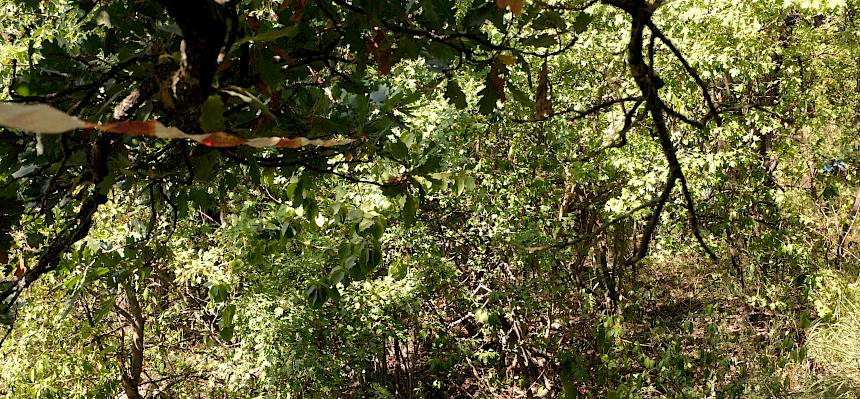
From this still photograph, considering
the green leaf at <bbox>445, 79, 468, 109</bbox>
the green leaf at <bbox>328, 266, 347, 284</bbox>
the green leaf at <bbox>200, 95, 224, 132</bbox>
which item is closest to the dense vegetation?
the green leaf at <bbox>328, 266, 347, 284</bbox>

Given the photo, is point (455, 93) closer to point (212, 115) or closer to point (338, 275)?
point (338, 275)

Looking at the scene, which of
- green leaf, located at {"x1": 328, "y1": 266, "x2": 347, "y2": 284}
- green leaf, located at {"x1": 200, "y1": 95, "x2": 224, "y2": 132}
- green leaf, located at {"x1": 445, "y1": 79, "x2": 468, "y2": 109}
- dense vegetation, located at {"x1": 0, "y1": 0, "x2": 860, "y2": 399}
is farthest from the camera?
dense vegetation, located at {"x1": 0, "y1": 0, "x2": 860, "y2": 399}

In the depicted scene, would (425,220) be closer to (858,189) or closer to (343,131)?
(343,131)

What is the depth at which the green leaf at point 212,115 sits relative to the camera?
2.63 feet

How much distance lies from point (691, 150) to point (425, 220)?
1742mm

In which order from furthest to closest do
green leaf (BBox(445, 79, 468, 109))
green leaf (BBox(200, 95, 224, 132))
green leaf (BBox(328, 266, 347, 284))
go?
1. green leaf (BBox(328, 266, 347, 284))
2. green leaf (BBox(445, 79, 468, 109))
3. green leaf (BBox(200, 95, 224, 132))

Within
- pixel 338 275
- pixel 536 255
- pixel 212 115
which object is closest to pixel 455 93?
pixel 338 275

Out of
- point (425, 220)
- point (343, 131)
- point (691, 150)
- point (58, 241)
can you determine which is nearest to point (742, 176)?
point (691, 150)

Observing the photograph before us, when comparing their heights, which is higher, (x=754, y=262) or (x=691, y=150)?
(x=691, y=150)

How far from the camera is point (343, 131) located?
4.88 feet

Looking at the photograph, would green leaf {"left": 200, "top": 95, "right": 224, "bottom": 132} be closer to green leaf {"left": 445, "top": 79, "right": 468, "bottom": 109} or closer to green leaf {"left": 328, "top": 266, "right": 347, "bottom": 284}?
green leaf {"left": 445, "top": 79, "right": 468, "bottom": 109}

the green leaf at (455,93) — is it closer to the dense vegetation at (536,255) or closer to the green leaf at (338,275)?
the green leaf at (338,275)

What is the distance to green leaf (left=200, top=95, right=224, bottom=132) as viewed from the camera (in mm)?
801

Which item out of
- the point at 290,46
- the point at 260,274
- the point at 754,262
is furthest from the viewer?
the point at 754,262
